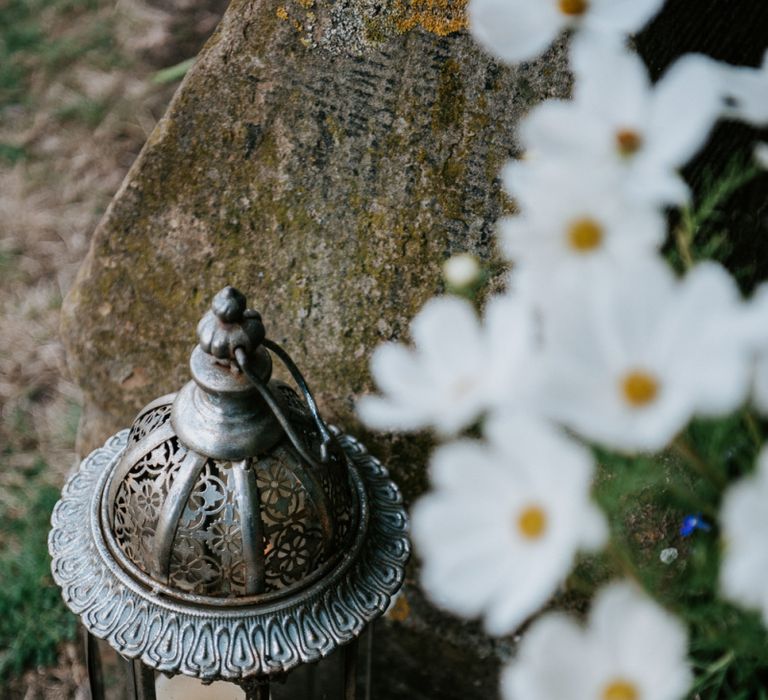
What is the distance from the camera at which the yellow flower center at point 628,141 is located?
368 millimetres

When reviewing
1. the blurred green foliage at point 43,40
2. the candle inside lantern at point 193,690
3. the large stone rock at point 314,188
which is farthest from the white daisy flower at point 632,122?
the blurred green foliage at point 43,40

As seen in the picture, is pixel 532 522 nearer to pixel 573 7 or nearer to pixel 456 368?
pixel 456 368

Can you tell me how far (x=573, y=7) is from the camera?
1.28 feet

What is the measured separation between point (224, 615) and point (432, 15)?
0.67 meters

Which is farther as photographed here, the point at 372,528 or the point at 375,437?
the point at 375,437

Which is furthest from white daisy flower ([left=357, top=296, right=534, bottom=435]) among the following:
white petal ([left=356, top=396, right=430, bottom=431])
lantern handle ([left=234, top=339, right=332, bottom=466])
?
lantern handle ([left=234, top=339, right=332, bottom=466])

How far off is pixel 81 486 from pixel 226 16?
60 cm

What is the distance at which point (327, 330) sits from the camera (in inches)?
45.3

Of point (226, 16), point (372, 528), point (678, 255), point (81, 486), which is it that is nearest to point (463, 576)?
point (678, 255)

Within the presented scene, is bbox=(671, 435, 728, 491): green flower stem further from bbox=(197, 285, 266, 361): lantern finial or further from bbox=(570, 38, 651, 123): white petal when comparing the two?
bbox=(197, 285, 266, 361): lantern finial

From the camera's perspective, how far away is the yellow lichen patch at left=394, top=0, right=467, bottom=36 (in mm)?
1058

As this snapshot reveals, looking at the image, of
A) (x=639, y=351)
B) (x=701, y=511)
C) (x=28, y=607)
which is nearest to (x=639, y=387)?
(x=639, y=351)

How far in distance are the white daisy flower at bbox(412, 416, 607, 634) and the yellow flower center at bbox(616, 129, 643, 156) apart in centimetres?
11

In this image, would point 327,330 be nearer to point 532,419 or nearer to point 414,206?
point 414,206
